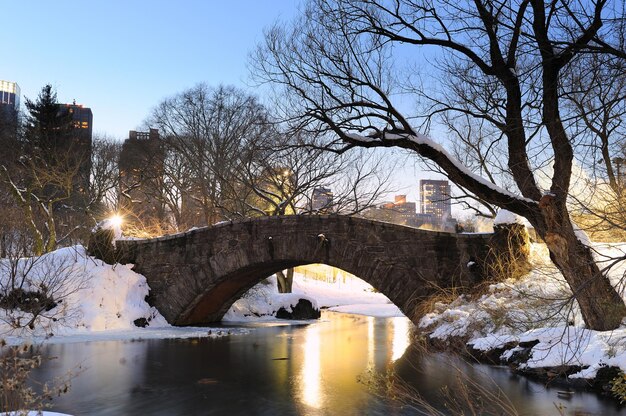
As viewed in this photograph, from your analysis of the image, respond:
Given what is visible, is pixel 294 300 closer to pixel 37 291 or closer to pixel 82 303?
pixel 82 303

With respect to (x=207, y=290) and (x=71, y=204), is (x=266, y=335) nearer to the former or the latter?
(x=207, y=290)

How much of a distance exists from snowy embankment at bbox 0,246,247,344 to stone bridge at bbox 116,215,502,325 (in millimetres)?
630

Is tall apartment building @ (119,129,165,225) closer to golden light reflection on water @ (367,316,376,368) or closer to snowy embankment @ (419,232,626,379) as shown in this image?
golden light reflection on water @ (367,316,376,368)

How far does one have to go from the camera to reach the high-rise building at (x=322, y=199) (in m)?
23.0

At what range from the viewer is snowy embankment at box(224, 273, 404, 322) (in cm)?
2220

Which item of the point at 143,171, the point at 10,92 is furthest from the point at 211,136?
the point at 10,92

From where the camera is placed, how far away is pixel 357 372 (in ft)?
33.5

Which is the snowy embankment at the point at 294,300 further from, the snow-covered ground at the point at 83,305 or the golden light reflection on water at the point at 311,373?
the golden light reflection on water at the point at 311,373

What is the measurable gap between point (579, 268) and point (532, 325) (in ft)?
7.73

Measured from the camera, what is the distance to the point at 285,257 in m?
15.4

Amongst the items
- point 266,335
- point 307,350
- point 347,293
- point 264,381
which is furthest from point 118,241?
point 347,293

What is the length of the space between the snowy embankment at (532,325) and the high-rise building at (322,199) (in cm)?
1082

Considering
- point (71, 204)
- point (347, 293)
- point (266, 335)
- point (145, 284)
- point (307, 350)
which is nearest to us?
point (307, 350)

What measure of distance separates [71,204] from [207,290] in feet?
60.2
